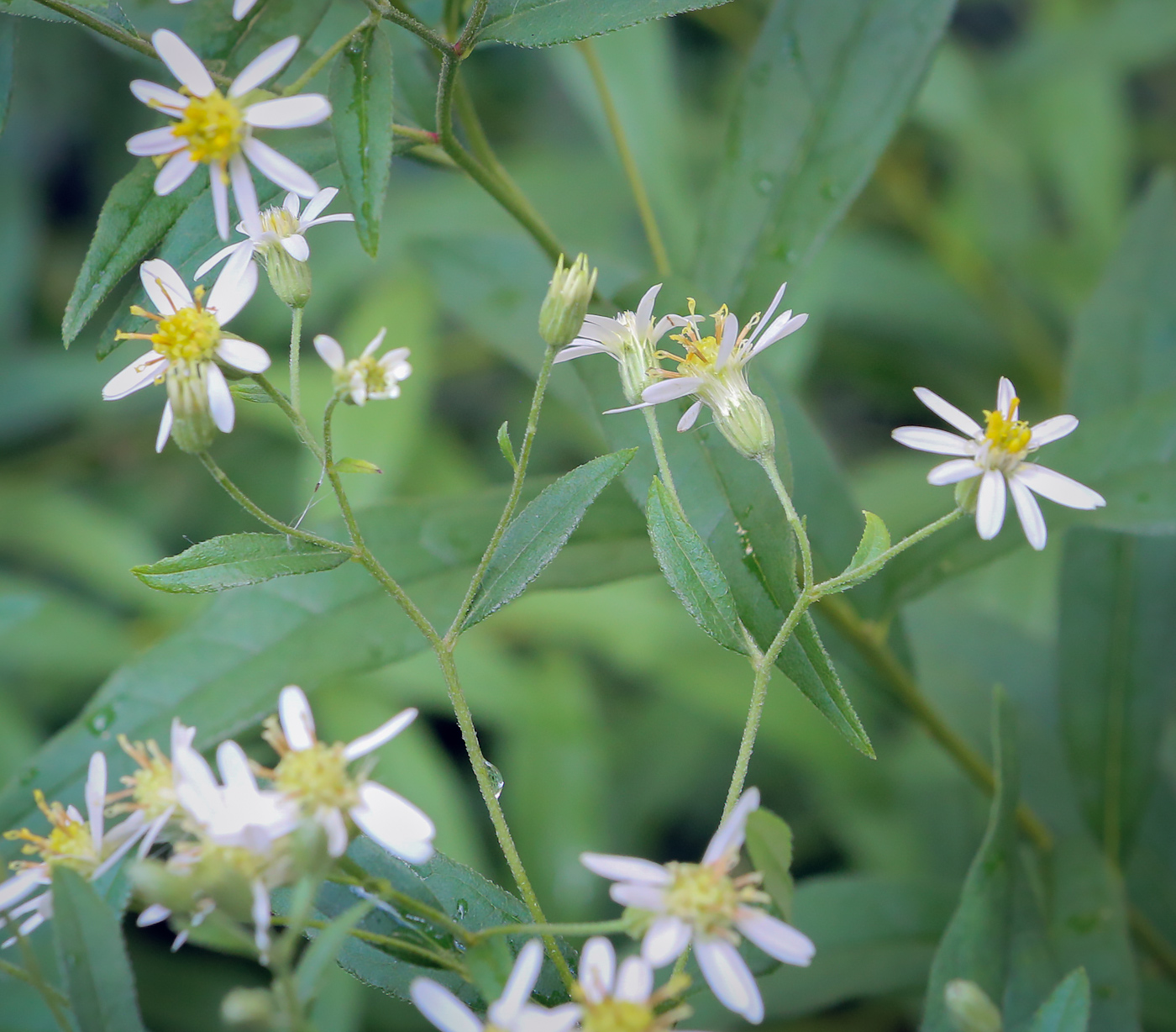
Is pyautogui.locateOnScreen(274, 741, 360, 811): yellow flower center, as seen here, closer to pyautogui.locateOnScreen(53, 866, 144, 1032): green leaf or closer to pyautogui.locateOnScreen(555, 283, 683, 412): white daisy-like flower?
pyautogui.locateOnScreen(53, 866, 144, 1032): green leaf

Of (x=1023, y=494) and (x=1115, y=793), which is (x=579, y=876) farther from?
(x=1023, y=494)

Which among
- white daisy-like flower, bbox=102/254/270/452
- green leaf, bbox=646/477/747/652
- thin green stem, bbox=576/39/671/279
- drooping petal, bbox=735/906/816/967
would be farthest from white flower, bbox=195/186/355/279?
drooping petal, bbox=735/906/816/967

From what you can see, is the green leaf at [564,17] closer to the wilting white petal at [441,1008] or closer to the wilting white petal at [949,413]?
the wilting white petal at [949,413]

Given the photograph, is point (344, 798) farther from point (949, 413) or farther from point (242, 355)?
point (949, 413)

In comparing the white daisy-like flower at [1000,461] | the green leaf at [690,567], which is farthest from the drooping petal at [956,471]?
the green leaf at [690,567]

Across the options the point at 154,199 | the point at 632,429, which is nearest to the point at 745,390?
the point at 632,429

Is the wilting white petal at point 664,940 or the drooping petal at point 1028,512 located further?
the drooping petal at point 1028,512
